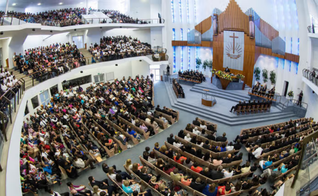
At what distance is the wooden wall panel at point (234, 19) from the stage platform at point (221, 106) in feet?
18.0

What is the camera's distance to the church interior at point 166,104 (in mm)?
7668

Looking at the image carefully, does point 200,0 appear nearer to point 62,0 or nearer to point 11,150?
point 62,0

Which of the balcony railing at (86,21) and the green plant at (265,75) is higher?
the balcony railing at (86,21)

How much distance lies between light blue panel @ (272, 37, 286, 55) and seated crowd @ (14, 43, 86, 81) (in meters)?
14.9

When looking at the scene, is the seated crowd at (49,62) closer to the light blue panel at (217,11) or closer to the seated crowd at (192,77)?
the seated crowd at (192,77)

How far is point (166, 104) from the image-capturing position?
57.9 ft

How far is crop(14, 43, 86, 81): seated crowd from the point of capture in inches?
543

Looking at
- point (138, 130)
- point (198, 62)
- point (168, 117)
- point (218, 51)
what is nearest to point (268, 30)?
point (218, 51)

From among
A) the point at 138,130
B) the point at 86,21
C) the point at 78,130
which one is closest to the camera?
the point at 78,130

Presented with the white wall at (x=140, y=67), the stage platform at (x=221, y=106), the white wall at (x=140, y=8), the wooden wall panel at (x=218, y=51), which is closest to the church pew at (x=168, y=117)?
the stage platform at (x=221, y=106)

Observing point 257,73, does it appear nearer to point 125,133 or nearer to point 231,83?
point 231,83

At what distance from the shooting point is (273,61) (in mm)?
18219

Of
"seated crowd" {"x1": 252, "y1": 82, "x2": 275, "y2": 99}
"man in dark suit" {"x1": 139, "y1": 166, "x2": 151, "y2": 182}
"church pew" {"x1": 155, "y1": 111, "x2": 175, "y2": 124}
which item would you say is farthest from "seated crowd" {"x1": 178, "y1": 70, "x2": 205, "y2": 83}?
"man in dark suit" {"x1": 139, "y1": 166, "x2": 151, "y2": 182}

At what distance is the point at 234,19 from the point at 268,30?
11.8ft
